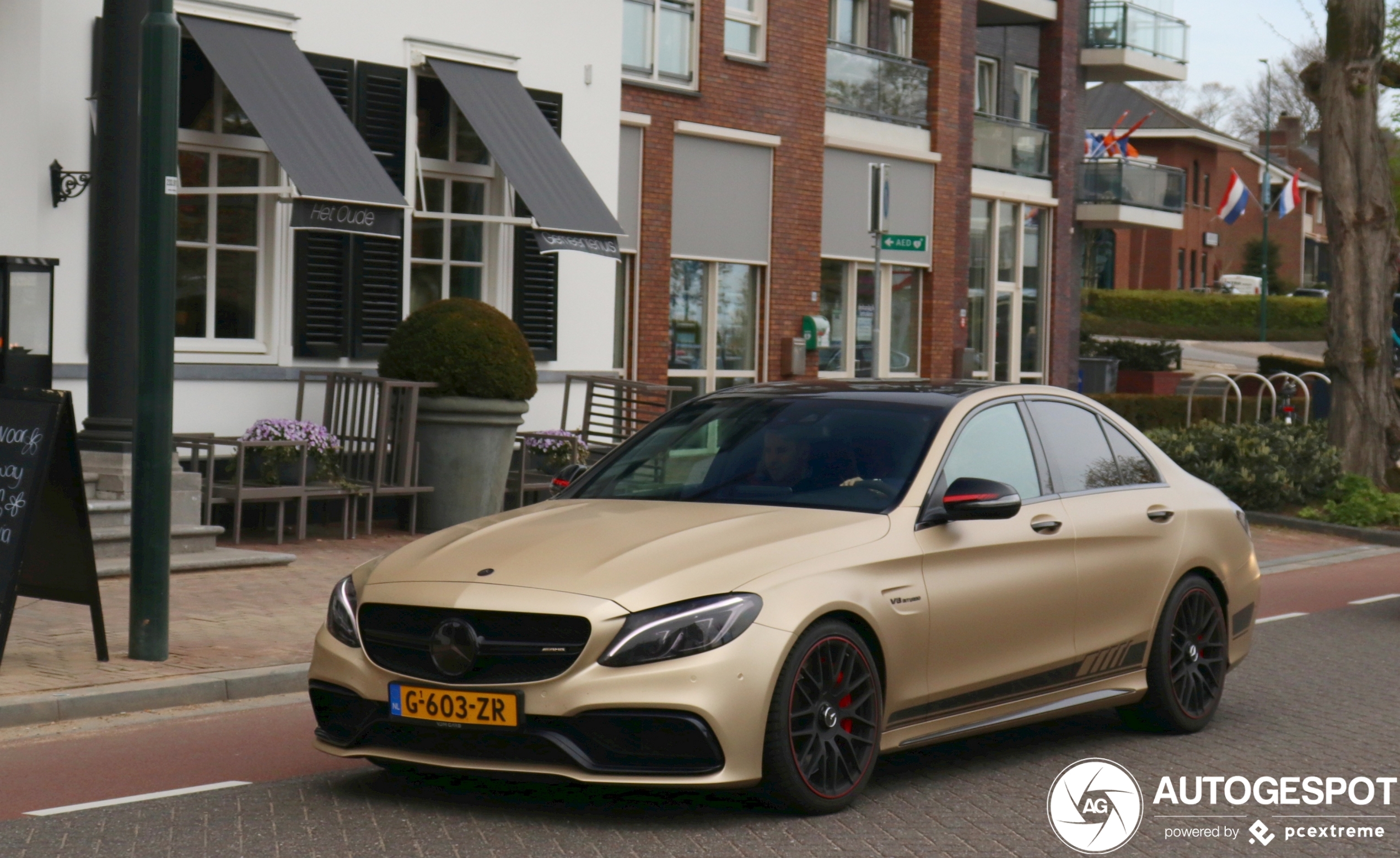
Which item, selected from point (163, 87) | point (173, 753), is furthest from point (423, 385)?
point (173, 753)

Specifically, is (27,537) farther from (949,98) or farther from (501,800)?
(949,98)

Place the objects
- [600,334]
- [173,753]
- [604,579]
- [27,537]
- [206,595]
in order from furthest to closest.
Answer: [600,334], [206,595], [27,537], [173,753], [604,579]

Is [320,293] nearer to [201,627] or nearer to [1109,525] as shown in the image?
→ [201,627]

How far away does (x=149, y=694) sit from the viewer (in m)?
8.16

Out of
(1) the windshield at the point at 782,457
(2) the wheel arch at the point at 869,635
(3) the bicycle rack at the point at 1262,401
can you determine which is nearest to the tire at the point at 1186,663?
(1) the windshield at the point at 782,457

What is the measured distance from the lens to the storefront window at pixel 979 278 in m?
29.8

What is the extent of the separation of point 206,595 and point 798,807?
6423 millimetres

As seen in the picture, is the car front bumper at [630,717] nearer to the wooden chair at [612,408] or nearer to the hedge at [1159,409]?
the wooden chair at [612,408]

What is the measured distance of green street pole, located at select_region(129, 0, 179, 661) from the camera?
8945mm

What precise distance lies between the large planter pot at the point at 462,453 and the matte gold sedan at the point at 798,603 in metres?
7.48

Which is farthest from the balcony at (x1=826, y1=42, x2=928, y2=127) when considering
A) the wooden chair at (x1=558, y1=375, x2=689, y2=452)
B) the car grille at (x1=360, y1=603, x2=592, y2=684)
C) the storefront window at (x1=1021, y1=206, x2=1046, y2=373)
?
the car grille at (x1=360, y1=603, x2=592, y2=684)

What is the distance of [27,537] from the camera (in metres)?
8.39

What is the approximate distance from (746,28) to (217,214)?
9867 mm

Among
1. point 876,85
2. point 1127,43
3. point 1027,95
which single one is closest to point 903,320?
point 876,85
